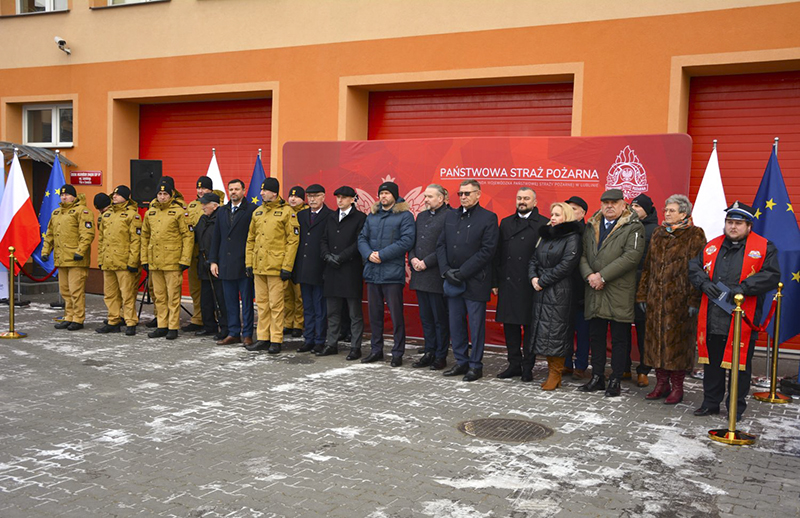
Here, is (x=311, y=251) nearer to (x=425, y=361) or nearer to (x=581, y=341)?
(x=425, y=361)

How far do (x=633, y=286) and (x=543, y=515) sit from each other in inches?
147

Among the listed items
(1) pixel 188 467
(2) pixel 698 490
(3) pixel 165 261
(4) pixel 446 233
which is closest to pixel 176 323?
(3) pixel 165 261

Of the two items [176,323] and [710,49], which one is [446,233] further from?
[710,49]

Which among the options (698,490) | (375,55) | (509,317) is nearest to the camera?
(698,490)

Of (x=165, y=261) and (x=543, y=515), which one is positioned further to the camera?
(x=165, y=261)

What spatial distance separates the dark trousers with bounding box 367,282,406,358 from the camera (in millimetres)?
8914

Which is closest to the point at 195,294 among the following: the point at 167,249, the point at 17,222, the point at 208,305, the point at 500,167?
the point at 208,305

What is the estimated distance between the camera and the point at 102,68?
15.7 meters

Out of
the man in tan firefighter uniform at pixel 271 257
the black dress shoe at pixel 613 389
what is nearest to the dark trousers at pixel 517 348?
the black dress shoe at pixel 613 389

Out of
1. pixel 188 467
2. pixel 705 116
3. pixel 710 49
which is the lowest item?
pixel 188 467

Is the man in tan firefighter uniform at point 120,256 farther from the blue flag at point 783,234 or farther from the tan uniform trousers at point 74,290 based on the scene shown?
the blue flag at point 783,234

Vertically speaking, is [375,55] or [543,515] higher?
[375,55]

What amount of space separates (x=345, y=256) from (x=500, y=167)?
2.41m

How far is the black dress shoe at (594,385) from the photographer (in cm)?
777
